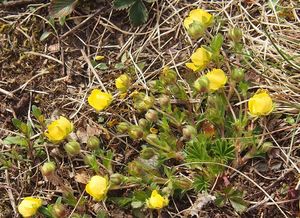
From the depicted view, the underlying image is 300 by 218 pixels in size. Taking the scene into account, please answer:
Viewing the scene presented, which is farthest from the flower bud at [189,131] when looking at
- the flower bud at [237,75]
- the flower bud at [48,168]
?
the flower bud at [48,168]

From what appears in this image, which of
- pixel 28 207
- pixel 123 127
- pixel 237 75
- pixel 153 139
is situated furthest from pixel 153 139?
pixel 28 207

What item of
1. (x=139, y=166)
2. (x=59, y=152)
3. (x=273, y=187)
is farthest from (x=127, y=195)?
(x=273, y=187)

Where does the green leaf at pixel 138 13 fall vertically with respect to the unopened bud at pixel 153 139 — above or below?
above

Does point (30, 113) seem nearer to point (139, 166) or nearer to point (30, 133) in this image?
point (30, 133)

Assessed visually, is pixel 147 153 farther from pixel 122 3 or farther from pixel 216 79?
pixel 122 3

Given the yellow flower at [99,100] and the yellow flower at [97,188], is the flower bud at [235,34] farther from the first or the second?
the yellow flower at [97,188]

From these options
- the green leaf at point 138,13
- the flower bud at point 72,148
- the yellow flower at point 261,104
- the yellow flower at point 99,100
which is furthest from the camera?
the green leaf at point 138,13
